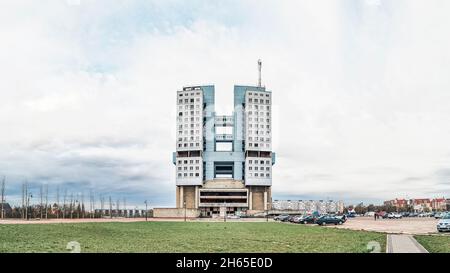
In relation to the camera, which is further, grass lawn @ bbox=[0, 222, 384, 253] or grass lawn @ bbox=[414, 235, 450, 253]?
grass lawn @ bbox=[414, 235, 450, 253]

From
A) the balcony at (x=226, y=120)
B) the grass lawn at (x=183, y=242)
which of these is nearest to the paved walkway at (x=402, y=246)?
the grass lawn at (x=183, y=242)

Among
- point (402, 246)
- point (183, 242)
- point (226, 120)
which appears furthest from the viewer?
point (183, 242)

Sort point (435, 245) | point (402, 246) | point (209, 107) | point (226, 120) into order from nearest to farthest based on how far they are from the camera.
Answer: point (209, 107) → point (226, 120) → point (402, 246) → point (435, 245)

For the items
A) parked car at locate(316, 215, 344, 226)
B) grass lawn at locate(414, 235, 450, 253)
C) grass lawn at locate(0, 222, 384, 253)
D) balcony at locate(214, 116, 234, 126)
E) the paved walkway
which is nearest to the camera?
the paved walkway

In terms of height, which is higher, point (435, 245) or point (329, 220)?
point (435, 245)

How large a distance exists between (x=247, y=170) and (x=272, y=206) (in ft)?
25.1

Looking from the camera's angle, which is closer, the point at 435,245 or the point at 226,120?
the point at 226,120

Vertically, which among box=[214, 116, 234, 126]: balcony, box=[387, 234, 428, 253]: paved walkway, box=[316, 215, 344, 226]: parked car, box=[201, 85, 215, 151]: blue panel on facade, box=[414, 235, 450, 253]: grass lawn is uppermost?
box=[201, 85, 215, 151]: blue panel on facade

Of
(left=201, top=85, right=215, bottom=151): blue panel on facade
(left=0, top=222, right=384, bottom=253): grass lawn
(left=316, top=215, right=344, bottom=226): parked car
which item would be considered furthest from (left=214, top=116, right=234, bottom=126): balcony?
(left=316, top=215, right=344, bottom=226): parked car

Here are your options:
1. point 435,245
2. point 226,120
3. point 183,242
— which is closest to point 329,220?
point 435,245

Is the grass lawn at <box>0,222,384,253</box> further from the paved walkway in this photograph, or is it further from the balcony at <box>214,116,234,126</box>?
the balcony at <box>214,116,234,126</box>

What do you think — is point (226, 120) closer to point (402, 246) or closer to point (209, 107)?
point (209, 107)

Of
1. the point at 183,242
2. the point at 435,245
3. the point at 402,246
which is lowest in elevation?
the point at 435,245
